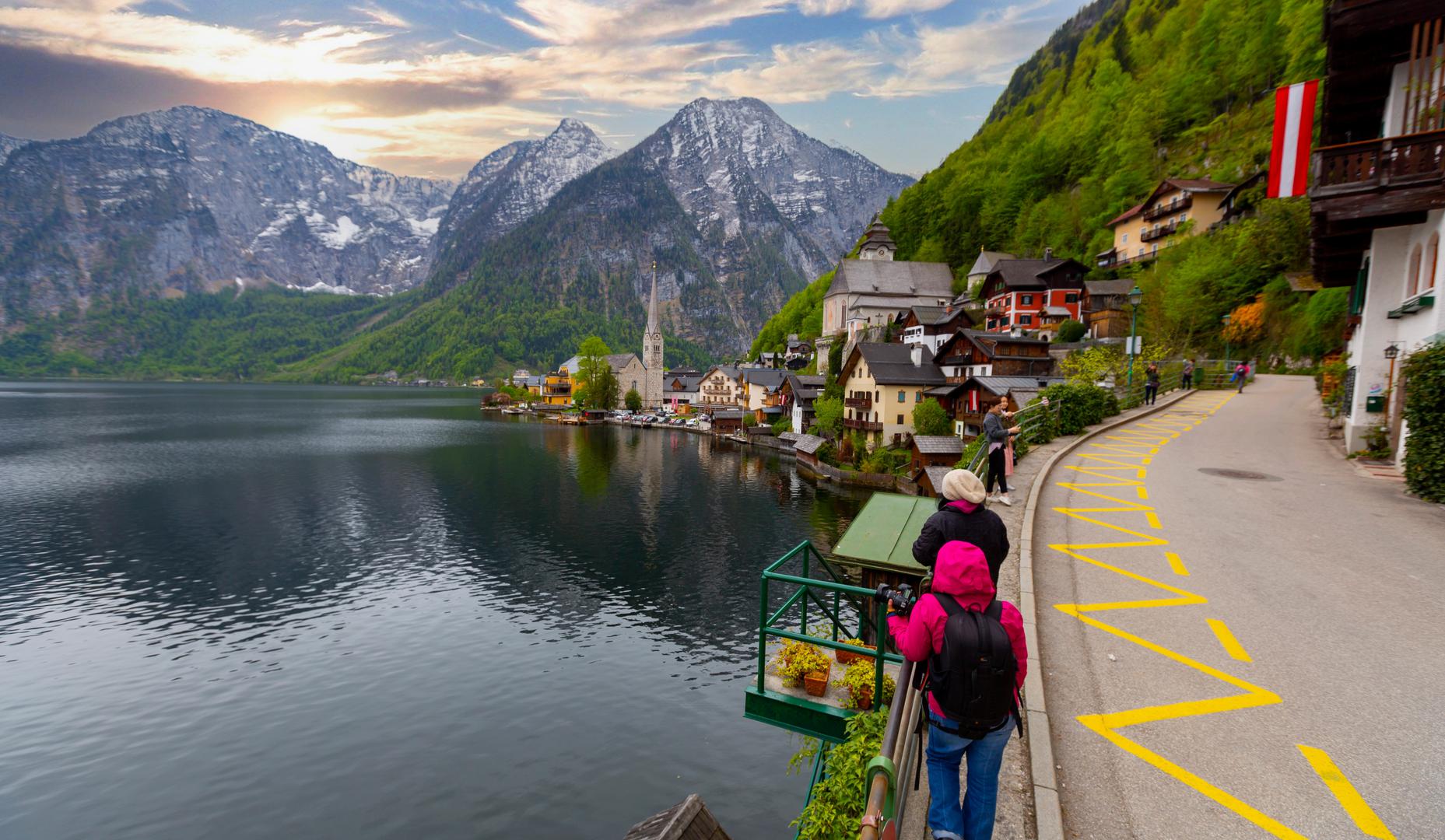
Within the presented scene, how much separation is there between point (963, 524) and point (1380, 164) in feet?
58.1

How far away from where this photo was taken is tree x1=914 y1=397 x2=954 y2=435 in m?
57.4

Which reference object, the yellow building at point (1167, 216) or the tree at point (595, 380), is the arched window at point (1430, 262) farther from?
the tree at point (595, 380)

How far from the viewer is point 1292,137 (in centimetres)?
1742

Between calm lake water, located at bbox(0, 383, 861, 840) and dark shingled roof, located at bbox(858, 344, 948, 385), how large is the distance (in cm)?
1495

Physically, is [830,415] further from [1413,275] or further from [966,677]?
[966,677]

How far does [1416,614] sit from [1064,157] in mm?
113324

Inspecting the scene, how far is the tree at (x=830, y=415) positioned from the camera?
73562mm

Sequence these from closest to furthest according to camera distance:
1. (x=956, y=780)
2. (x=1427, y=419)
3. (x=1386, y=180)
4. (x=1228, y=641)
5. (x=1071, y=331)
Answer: (x=956, y=780) < (x=1228, y=641) < (x=1427, y=419) < (x=1386, y=180) < (x=1071, y=331)

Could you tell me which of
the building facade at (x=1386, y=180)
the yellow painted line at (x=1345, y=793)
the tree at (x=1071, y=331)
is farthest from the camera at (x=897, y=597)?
the tree at (x=1071, y=331)

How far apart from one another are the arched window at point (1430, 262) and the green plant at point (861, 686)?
57.7 ft

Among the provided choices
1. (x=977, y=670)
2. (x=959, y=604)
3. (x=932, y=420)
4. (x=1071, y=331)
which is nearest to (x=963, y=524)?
(x=959, y=604)

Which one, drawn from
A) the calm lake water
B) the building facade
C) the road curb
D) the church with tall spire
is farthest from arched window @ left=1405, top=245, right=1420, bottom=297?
the church with tall spire

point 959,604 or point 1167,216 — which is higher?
point 1167,216

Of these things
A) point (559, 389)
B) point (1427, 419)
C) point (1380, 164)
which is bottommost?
point (559, 389)
